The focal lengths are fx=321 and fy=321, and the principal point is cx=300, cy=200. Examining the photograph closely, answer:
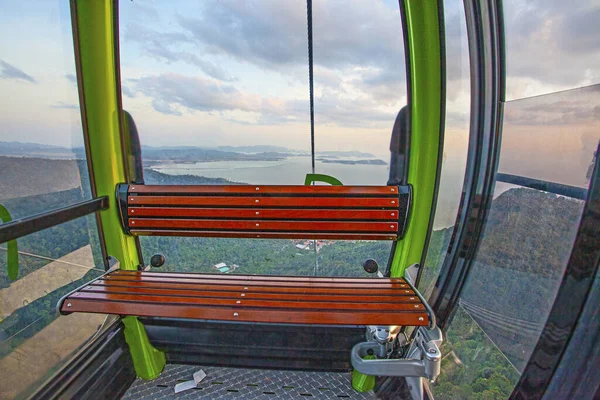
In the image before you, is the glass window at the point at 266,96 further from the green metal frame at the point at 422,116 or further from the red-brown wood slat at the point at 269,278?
the red-brown wood slat at the point at 269,278

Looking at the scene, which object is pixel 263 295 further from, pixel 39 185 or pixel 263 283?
pixel 39 185

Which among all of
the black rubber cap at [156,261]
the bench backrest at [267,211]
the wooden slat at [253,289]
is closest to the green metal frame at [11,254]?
the wooden slat at [253,289]

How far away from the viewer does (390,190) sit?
6.60 ft

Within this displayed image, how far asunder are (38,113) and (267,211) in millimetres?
1389

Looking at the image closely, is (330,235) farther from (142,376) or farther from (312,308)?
(142,376)

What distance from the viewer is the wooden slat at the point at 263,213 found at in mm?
2004

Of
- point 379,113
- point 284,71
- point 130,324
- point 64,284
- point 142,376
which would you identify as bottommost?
point 142,376

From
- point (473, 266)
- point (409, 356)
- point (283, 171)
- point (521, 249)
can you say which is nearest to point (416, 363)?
point (409, 356)

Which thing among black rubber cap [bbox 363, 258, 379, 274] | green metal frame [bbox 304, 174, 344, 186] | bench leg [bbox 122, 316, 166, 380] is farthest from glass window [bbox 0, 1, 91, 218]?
black rubber cap [bbox 363, 258, 379, 274]

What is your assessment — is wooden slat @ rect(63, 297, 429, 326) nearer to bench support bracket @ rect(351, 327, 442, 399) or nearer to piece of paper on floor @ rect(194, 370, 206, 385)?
bench support bracket @ rect(351, 327, 442, 399)

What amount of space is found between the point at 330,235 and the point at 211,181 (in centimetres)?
89

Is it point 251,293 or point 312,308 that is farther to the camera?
point 251,293

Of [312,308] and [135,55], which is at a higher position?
[135,55]

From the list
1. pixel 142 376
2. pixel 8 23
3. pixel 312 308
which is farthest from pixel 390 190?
pixel 8 23
